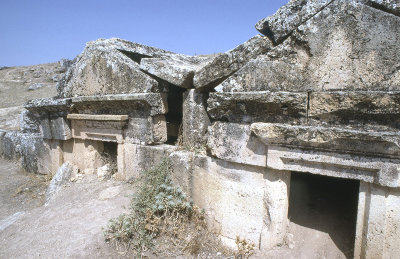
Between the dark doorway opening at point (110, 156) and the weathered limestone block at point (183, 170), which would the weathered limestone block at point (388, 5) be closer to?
the weathered limestone block at point (183, 170)

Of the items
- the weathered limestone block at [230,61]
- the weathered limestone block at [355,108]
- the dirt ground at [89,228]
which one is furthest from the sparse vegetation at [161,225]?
the weathered limestone block at [355,108]

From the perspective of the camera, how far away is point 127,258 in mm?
2566

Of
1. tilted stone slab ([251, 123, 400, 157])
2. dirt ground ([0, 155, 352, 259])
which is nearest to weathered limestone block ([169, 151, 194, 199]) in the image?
dirt ground ([0, 155, 352, 259])

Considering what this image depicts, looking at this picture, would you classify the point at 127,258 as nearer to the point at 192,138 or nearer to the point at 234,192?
the point at 234,192

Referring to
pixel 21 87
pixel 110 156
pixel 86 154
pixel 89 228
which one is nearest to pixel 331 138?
pixel 89 228

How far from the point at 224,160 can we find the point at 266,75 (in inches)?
39.6

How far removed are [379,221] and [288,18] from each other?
1962mm

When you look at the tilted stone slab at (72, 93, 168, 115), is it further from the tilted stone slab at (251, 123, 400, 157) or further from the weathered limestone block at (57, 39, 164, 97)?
the tilted stone slab at (251, 123, 400, 157)

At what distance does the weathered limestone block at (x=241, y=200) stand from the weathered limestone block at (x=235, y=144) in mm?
103

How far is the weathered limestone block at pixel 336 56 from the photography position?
203cm

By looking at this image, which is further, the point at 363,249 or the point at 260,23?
the point at 260,23

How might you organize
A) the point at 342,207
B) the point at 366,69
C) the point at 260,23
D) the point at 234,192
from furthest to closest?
the point at 342,207 < the point at 234,192 < the point at 260,23 < the point at 366,69

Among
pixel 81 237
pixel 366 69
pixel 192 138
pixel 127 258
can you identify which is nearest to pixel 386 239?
pixel 366 69

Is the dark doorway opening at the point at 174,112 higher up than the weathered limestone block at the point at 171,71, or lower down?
lower down
